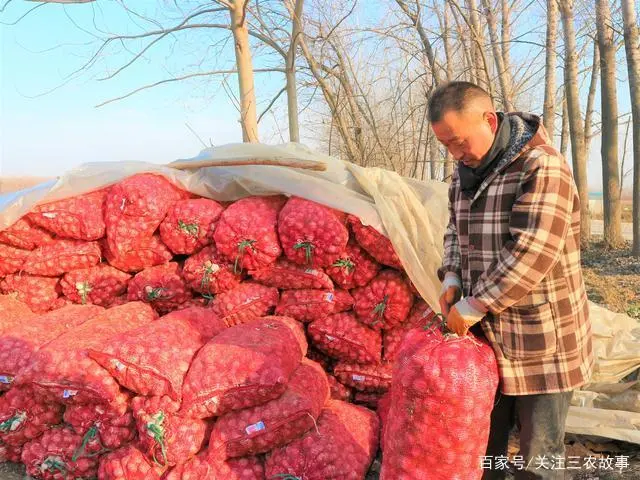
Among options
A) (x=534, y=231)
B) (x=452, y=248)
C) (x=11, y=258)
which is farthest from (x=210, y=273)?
(x=534, y=231)

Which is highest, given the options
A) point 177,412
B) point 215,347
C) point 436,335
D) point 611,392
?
point 436,335

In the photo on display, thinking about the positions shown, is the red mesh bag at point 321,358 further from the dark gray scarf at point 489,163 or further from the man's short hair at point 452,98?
the man's short hair at point 452,98

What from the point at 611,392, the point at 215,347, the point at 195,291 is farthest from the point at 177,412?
the point at 611,392

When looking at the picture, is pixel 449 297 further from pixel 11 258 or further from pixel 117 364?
pixel 11 258

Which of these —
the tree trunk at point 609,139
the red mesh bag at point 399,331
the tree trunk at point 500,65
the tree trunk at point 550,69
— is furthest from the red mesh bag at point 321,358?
the tree trunk at point 609,139

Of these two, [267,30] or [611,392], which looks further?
[267,30]

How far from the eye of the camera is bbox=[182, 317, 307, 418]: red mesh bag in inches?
77.5

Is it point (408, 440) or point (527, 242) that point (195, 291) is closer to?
point (408, 440)

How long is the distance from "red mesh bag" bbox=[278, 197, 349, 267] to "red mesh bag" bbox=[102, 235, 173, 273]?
Result: 79 cm

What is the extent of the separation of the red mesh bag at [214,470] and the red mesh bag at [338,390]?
65 cm

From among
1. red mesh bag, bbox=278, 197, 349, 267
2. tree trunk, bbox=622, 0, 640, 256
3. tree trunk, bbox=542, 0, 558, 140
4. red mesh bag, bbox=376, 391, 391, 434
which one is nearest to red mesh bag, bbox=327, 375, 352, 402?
red mesh bag, bbox=376, 391, 391, 434

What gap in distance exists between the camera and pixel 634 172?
788 centimetres

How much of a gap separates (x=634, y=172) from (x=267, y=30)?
644 cm

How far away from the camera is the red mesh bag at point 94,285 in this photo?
9.20 feet
